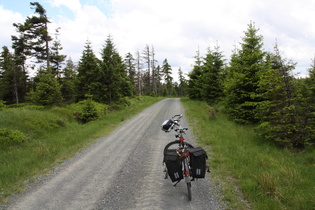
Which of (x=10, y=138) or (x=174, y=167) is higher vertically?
(x=174, y=167)

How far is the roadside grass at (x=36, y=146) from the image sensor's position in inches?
213

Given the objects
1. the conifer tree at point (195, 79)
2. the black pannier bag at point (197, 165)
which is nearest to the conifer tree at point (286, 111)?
the black pannier bag at point (197, 165)

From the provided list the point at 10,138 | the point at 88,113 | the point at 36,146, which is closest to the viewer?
the point at 36,146

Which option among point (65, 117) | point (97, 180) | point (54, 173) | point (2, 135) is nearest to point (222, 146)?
point (97, 180)

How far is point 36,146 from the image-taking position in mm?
8414

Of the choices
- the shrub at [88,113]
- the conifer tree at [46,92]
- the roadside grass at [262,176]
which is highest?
the conifer tree at [46,92]

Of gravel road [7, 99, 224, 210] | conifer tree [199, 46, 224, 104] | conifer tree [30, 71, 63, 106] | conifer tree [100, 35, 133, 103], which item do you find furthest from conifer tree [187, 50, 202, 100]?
gravel road [7, 99, 224, 210]

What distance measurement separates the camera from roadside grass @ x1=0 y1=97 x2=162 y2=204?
5.41m

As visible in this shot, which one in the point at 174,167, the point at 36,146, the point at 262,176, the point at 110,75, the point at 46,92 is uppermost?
the point at 110,75

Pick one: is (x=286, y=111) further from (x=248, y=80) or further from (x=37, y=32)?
(x=37, y=32)

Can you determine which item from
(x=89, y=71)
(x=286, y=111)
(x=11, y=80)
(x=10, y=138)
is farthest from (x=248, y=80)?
(x=11, y=80)

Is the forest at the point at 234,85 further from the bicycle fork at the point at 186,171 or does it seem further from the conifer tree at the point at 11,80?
the bicycle fork at the point at 186,171

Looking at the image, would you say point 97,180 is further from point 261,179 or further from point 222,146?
point 222,146

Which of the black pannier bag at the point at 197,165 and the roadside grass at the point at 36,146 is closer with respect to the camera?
the black pannier bag at the point at 197,165
